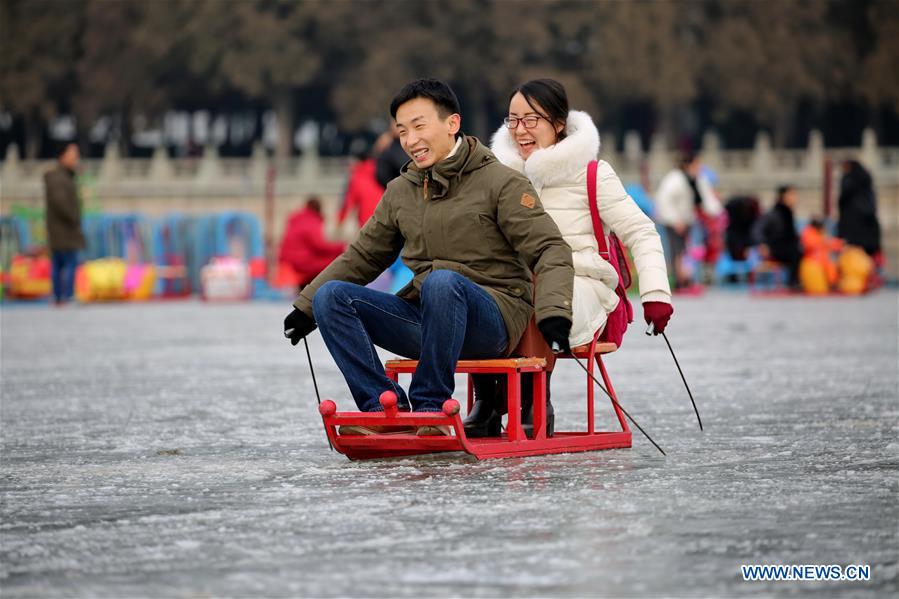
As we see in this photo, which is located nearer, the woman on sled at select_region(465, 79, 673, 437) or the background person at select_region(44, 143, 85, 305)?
the woman on sled at select_region(465, 79, 673, 437)

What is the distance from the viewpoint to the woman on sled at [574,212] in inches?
232

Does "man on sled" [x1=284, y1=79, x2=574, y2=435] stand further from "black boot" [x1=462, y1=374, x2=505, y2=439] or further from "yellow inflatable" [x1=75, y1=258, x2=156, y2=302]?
"yellow inflatable" [x1=75, y1=258, x2=156, y2=302]

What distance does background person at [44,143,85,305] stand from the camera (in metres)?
19.4

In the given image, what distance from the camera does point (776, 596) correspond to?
12.0 ft

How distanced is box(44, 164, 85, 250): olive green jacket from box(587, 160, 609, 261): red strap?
13.9 metres

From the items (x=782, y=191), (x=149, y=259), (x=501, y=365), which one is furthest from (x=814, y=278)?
(x=501, y=365)

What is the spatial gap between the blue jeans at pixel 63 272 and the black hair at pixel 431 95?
14187 millimetres

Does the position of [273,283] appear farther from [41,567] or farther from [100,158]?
[100,158]

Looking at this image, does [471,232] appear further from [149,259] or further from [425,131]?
[149,259]

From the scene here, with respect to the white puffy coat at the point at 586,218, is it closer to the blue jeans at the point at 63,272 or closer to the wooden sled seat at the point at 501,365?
the wooden sled seat at the point at 501,365

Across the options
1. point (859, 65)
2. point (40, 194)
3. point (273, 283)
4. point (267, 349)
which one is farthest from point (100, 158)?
point (267, 349)

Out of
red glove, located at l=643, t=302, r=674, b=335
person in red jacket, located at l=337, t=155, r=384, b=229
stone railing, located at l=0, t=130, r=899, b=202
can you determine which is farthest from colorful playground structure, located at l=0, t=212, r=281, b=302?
stone railing, located at l=0, t=130, r=899, b=202

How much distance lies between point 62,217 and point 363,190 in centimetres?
460

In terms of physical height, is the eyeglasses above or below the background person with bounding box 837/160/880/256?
above
